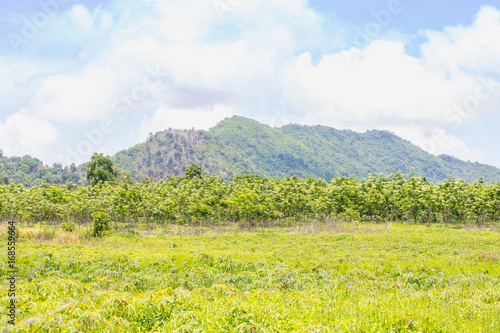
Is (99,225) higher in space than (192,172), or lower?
lower

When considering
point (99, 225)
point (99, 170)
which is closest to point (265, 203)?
point (99, 225)

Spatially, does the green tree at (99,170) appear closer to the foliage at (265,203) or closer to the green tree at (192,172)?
the foliage at (265,203)

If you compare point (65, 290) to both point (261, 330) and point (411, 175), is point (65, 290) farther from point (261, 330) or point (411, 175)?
point (411, 175)

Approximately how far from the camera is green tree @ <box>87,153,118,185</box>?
65500 millimetres

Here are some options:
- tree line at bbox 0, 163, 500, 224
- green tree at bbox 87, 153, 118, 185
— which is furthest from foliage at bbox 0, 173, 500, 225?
green tree at bbox 87, 153, 118, 185

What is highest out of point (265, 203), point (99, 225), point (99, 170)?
point (99, 170)

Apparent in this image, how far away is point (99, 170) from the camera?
65.2m

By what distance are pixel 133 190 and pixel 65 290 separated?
1453 inches

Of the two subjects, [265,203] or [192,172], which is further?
[192,172]

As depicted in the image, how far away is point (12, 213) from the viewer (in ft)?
139

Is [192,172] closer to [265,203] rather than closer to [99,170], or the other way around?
[99,170]

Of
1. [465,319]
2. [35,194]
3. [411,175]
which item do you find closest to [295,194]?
[411,175]

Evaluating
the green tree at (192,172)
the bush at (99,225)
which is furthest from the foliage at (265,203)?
the green tree at (192,172)

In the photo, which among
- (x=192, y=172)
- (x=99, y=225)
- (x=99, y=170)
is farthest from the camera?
(x=192, y=172)
